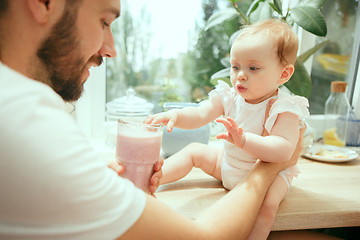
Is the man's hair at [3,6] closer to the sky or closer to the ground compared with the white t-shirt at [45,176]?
closer to the sky

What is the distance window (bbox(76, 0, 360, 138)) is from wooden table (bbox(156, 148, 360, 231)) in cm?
66

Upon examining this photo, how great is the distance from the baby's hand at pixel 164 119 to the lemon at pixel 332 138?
1126 millimetres

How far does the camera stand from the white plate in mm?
1438

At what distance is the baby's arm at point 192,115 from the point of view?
3.20 ft

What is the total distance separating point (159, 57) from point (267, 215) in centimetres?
110

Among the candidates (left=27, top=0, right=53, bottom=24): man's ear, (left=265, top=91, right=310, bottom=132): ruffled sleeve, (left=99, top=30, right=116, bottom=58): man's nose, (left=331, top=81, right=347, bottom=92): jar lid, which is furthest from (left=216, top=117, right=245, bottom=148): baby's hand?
(left=331, top=81, right=347, bottom=92): jar lid

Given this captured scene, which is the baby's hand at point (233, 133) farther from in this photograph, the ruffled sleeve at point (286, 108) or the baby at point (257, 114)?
the ruffled sleeve at point (286, 108)

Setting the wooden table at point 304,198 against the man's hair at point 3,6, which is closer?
the man's hair at point 3,6

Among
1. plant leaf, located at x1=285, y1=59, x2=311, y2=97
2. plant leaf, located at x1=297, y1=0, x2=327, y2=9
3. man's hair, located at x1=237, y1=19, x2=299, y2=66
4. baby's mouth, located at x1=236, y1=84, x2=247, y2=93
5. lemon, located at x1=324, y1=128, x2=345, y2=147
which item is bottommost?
lemon, located at x1=324, y1=128, x2=345, y2=147

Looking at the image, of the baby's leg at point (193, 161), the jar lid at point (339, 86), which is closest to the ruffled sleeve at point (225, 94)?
the baby's leg at point (193, 161)

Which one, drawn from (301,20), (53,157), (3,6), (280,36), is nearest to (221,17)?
(301,20)

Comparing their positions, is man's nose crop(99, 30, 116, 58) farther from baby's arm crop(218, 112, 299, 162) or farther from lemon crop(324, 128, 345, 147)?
lemon crop(324, 128, 345, 147)

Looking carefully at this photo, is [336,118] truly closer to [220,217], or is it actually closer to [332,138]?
[332,138]

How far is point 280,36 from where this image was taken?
3.07 ft
